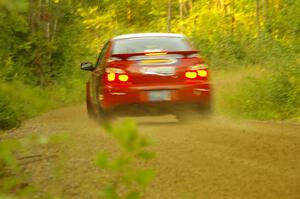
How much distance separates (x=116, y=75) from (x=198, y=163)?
374 cm

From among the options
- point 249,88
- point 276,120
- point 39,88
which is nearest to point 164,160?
point 276,120

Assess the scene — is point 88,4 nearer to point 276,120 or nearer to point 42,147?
point 276,120

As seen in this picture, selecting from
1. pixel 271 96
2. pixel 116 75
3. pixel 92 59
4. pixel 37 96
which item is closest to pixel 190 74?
pixel 116 75

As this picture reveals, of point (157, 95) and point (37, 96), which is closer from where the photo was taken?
point (157, 95)

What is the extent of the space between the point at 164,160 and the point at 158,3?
142 feet

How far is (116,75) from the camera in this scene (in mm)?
10609

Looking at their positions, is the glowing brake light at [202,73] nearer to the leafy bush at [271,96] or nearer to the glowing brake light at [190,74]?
the glowing brake light at [190,74]

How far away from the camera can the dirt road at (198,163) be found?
589cm

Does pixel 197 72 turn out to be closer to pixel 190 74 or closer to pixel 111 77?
pixel 190 74

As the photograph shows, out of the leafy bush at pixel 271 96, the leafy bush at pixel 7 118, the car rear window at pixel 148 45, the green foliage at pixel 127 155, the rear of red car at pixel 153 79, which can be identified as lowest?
the leafy bush at pixel 271 96

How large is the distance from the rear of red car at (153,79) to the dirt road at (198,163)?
1.58 ft

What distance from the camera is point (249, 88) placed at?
14.4 metres

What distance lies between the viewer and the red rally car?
10.5 m

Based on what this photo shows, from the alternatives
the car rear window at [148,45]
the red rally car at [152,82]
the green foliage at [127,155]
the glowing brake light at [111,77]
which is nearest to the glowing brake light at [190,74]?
the red rally car at [152,82]
